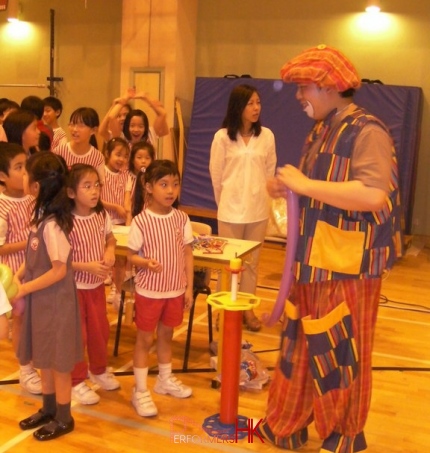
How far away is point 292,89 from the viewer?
24.0 ft

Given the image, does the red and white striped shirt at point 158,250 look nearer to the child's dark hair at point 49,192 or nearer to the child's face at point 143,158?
the child's dark hair at point 49,192

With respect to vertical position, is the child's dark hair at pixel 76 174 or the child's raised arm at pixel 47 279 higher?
the child's dark hair at pixel 76 174

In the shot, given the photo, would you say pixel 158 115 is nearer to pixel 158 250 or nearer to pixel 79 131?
pixel 79 131

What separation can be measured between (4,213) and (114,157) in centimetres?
124

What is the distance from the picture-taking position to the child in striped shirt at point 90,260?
2.79 meters

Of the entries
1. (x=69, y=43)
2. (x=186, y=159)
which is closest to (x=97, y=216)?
(x=186, y=159)

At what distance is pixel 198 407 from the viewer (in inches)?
119

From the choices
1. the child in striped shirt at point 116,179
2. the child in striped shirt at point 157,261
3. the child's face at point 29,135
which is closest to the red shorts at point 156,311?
the child in striped shirt at point 157,261

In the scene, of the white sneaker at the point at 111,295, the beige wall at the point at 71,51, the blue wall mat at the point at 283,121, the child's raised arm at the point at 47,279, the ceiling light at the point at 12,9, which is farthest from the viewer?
the beige wall at the point at 71,51

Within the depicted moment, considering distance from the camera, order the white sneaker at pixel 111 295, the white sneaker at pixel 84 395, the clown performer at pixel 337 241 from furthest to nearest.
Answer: the white sneaker at pixel 111 295
the white sneaker at pixel 84 395
the clown performer at pixel 337 241

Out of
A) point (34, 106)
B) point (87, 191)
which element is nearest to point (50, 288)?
point (87, 191)

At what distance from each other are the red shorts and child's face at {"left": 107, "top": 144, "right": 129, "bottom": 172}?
142 cm

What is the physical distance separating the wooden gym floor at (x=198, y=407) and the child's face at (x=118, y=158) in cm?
105

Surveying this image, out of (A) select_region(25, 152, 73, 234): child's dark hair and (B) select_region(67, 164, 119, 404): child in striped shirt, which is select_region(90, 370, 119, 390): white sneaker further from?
(A) select_region(25, 152, 73, 234): child's dark hair
